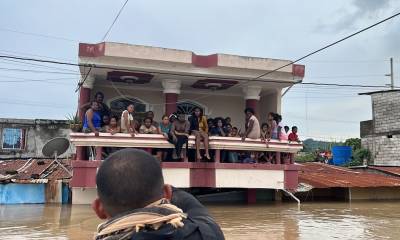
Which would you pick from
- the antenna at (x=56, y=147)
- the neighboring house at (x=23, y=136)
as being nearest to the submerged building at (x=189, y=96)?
the antenna at (x=56, y=147)

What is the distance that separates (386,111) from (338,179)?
1064 centimetres

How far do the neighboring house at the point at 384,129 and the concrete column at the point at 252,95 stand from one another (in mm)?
11982

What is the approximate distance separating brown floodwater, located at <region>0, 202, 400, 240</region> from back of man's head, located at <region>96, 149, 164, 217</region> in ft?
20.8

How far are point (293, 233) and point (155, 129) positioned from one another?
505 centimetres

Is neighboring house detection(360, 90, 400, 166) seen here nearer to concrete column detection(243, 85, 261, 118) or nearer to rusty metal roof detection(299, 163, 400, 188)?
rusty metal roof detection(299, 163, 400, 188)

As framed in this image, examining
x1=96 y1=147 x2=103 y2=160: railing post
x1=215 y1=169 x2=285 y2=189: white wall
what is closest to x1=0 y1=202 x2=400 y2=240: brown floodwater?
x1=215 y1=169 x2=285 y2=189: white wall

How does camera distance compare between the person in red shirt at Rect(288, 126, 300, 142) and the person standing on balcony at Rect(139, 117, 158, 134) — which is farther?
the person in red shirt at Rect(288, 126, 300, 142)

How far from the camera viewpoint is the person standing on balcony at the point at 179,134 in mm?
11578

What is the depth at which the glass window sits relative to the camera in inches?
959

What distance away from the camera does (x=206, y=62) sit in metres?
13.8

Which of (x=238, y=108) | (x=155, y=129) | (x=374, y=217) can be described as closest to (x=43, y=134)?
(x=238, y=108)

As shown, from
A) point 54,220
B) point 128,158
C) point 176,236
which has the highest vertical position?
point 128,158

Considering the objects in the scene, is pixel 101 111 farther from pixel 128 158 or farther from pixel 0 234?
pixel 128 158

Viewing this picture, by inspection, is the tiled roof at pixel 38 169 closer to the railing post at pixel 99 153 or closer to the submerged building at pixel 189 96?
the submerged building at pixel 189 96
